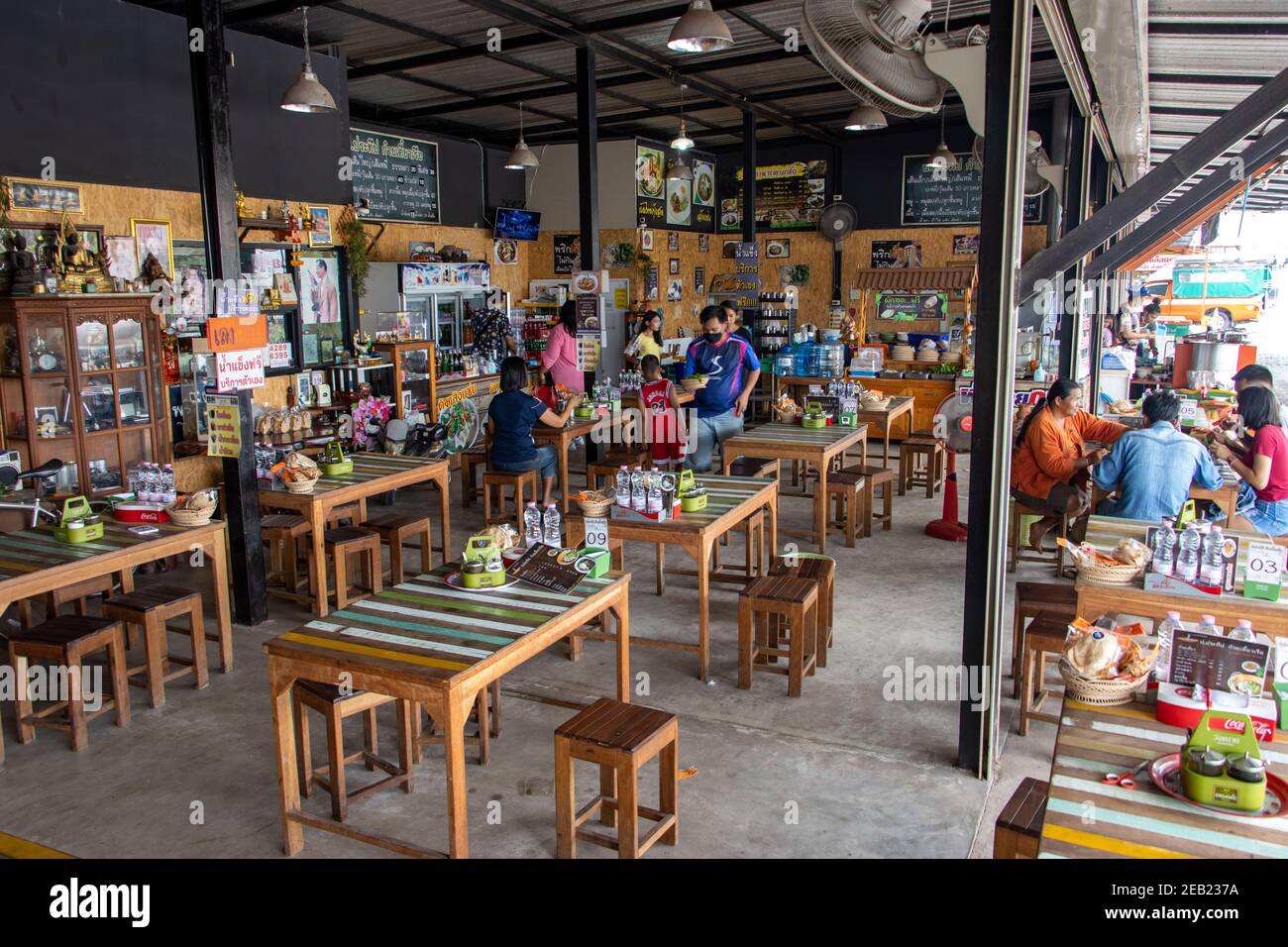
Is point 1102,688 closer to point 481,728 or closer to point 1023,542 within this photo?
point 481,728

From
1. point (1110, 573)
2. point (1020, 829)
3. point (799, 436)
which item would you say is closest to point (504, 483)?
point (799, 436)

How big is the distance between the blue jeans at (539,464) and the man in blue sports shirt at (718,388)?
47.8 inches

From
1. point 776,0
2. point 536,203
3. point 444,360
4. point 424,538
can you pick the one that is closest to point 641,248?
point 536,203

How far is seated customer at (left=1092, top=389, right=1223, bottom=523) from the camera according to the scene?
5402mm

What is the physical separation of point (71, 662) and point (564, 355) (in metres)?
5.85

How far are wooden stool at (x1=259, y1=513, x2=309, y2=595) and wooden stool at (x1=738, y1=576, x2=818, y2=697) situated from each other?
313 centimetres

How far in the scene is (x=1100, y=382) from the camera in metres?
12.5

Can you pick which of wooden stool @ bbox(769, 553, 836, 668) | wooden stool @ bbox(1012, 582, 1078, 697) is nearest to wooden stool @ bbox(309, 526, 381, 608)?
wooden stool @ bbox(769, 553, 836, 668)

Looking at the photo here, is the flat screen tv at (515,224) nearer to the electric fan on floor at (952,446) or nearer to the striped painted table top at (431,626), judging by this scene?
the electric fan on floor at (952,446)

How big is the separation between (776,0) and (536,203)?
23.4 feet

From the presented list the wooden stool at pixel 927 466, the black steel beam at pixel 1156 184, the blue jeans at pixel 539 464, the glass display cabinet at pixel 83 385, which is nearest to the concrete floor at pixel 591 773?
the glass display cabinet at pixel 83 385

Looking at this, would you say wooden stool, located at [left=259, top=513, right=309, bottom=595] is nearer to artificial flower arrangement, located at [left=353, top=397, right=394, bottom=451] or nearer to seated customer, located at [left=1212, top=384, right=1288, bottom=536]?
artificial flower arrangement, located at [left=353, top=397, right=394, bottom=451]

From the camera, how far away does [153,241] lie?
7676mm
